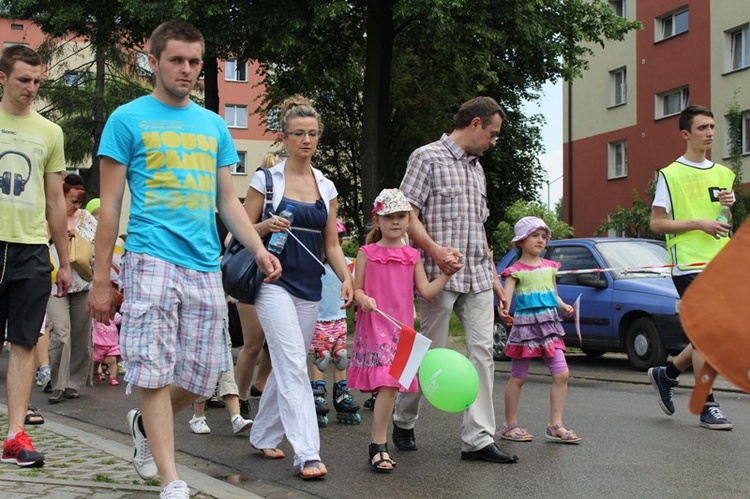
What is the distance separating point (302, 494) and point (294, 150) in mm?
2078

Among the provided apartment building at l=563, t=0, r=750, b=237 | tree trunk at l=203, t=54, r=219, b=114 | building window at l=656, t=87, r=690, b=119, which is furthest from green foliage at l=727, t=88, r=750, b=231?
tree trunk at l=203, t=54, r=219, b=114

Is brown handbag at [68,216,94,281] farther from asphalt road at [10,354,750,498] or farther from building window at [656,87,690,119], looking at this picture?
building window at [656,87,690,119]

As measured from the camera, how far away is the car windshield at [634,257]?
1295 cm

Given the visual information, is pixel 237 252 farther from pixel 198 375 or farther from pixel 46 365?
pixel 46 365

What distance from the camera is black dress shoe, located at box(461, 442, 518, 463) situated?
6.22 m

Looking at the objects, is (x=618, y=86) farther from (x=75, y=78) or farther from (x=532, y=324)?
(x=532, y=324)

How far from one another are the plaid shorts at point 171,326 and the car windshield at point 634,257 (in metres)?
9.06

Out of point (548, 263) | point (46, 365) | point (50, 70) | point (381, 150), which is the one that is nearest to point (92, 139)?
point (50, 70)

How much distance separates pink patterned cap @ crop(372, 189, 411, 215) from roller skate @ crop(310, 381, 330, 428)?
7.01 feet

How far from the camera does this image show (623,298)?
1289cm

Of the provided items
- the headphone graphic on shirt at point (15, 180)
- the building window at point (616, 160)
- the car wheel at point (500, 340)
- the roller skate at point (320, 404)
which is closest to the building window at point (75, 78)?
the building window at point (616, 160)

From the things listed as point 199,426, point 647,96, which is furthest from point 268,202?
point 647,96

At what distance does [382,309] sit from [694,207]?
265 centimetres

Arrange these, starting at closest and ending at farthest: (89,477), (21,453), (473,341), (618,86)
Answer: (89,477)
(21,453)
(473,341)
(618,86)
